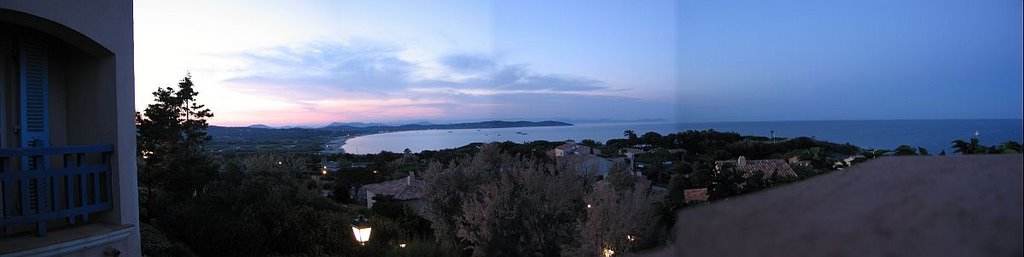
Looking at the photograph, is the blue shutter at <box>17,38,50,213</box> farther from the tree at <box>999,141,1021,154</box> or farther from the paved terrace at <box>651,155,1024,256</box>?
the tree at <box>999,141,1021,154</box>

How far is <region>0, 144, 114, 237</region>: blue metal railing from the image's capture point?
3518 mm

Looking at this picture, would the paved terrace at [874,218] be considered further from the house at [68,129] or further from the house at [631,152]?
the house at [631,152]

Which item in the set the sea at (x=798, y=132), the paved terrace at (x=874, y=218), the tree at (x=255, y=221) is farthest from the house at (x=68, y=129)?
the tree at (x=255, y=221)

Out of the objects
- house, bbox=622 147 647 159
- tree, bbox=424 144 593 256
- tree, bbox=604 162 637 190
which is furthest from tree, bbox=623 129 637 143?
tree, bbox=424 144 593 256

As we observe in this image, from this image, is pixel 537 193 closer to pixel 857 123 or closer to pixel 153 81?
pixel 857 123

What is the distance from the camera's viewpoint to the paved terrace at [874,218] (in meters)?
0.56

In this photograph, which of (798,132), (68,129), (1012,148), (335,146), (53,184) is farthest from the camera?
(335,146)

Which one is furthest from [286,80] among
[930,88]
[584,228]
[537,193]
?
[930,88]

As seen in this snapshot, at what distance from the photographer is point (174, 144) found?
1644cm

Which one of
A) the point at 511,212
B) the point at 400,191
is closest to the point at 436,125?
the point at 400,191

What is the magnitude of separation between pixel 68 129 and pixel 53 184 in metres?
0.71

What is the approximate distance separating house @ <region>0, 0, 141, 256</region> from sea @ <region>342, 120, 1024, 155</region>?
15.5ft

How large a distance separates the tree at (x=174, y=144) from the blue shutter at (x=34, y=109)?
365 inches

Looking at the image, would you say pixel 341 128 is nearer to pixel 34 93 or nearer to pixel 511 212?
pixel 511 212
